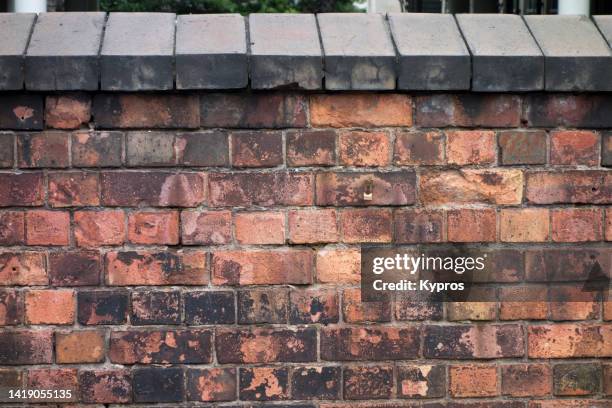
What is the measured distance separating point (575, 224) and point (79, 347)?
1558 mm

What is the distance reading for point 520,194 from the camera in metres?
2.62

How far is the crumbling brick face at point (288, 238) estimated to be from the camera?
255 cm

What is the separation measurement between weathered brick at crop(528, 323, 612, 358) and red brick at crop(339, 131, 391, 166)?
27.8 inches

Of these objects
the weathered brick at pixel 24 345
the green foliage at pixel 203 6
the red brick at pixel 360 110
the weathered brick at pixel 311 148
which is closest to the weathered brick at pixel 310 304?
the weathered brick at pixel 311 148

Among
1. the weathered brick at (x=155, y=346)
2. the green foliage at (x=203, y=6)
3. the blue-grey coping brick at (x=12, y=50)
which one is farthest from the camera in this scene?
the green foliage at (x=203, y=6)

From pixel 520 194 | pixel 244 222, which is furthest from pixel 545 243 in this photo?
pixel 244 222

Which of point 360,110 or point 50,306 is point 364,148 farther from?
point 50,306

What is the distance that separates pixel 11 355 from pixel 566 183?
176cm

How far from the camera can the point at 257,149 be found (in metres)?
2.56

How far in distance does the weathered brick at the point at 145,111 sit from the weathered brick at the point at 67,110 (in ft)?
0.11

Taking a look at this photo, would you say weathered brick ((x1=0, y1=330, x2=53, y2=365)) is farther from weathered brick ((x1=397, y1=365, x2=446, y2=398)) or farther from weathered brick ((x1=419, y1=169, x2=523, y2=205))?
weathered brick ((x1=419, y1=169, x2=523, y2=205))

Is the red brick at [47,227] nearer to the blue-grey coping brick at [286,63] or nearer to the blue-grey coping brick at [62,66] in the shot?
the blue-grey coping brick at [62,66]

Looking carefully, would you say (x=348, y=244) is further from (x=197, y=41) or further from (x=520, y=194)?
(x=197, y=41)

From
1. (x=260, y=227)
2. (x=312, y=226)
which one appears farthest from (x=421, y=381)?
(x=260, y=227)
